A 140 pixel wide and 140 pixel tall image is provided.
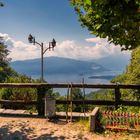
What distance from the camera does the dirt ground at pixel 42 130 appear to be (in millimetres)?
10930

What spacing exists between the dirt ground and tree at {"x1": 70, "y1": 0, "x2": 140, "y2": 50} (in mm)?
3289

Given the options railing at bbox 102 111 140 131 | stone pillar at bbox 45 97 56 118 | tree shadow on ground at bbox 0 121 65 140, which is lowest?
tree shadow on ground at bbox 0 121 65 140

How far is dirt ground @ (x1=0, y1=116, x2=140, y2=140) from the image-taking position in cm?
1093

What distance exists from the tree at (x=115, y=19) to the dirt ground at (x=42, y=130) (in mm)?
3289

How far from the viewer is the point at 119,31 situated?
8805mm

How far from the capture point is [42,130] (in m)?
11.8

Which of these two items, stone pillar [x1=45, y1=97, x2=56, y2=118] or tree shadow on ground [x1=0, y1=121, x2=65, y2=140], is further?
stone pillar [x1=45, y1=97, x2=56, y2=118]

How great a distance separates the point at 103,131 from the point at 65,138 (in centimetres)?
144

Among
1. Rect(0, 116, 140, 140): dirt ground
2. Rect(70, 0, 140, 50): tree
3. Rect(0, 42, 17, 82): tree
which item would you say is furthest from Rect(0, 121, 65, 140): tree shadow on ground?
Rect(0, 42, 17, 82): tree

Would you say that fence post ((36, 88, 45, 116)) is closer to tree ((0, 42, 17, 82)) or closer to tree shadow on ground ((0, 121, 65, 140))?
tree shadow on ground ((0, 121, 65, 140))

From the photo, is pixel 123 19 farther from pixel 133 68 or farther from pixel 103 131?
pixel 133 68

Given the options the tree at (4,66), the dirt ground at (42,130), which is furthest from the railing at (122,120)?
the tree at (4,66)

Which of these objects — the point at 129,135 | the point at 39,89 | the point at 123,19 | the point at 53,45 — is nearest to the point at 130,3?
the point at 123,19

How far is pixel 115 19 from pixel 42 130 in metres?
5.87
